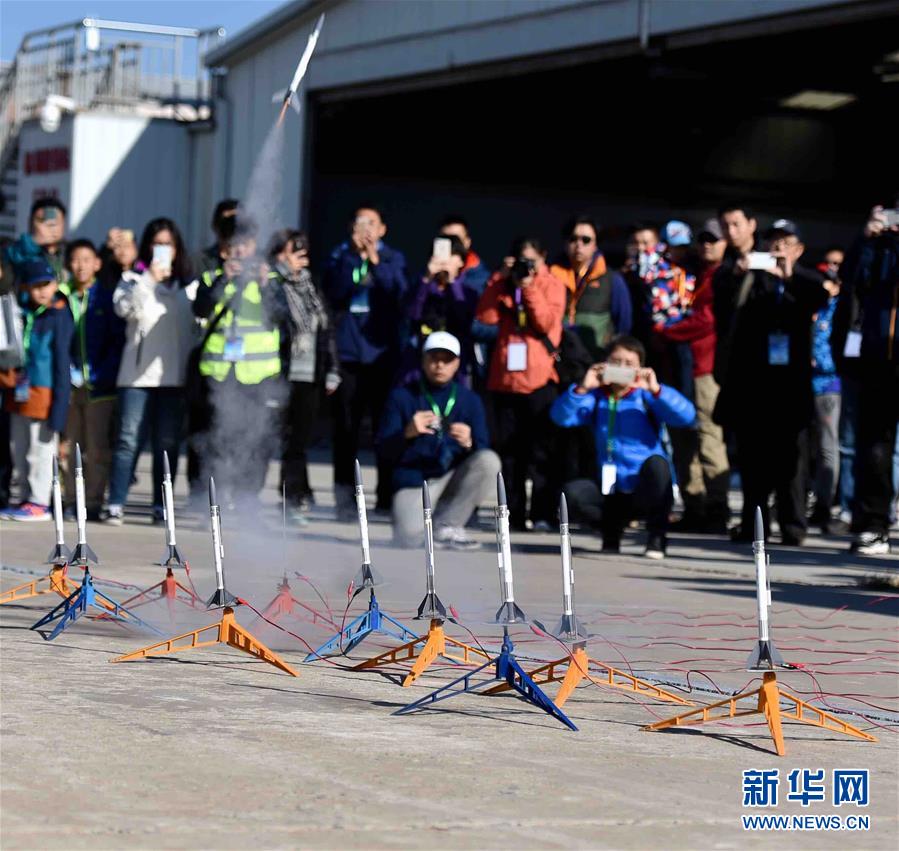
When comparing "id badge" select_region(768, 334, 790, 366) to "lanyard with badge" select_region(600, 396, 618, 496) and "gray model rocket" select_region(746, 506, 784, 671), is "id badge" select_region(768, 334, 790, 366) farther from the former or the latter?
"gray model rocket" select_region(746, 506, 784, 671)

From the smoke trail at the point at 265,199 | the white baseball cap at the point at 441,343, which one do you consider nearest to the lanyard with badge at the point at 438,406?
the white baseball cap at the point at 441,343

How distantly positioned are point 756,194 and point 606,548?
17.4 metres

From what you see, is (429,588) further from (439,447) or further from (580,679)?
(439,447)

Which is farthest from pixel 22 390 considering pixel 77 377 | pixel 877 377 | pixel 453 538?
pixel 877 377

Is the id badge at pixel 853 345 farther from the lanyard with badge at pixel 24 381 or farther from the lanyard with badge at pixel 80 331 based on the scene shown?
the lanyard with badge at pixel 24 381

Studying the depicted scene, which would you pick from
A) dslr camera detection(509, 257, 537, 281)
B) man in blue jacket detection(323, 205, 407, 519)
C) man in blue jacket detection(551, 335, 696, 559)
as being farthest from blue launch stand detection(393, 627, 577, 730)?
man in blue jacket detection(323, 205, 407, 519)

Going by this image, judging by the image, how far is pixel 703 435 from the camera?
42.8ft

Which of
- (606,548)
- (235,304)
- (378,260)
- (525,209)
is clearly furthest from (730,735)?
(525,209)

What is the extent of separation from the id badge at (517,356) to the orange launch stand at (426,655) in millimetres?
5300

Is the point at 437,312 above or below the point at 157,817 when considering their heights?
above

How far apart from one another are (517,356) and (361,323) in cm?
138

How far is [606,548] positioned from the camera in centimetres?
1169

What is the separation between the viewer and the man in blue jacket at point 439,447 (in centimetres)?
1164

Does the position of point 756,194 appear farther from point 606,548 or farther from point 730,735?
point 730,735
